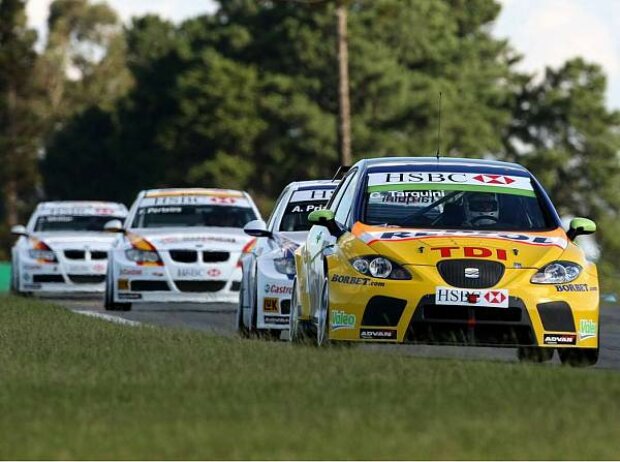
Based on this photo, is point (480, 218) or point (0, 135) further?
point (0, 135)

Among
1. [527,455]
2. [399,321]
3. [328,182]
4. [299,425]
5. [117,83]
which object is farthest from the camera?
[117,83]

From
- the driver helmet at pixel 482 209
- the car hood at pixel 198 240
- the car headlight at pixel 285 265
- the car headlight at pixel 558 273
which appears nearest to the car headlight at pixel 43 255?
the car hood at pixel 198 240

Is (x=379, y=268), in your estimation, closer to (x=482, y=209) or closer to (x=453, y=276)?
(x=453, y=276)

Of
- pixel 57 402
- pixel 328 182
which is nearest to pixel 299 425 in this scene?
pixel 57 402

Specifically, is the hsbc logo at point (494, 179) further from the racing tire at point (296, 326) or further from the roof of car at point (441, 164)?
the racing tire at point (296, 326)

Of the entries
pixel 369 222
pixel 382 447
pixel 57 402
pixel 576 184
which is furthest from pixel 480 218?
pixel 576 184

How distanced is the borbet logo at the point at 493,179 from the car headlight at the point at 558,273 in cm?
129

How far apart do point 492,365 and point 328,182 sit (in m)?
7.58

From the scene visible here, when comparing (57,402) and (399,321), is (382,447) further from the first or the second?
(399,321)

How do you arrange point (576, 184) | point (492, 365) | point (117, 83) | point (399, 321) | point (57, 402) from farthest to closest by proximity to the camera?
point (117, 83) < point (576, 184) < point (399, 321) < point (492, 365) < point (57, 402)

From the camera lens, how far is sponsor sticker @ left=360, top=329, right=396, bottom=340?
1320 centimetres

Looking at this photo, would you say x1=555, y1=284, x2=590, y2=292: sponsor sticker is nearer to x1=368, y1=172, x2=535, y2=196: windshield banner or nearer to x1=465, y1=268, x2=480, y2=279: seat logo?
x1=465, y1=268, x2=480, y2=279: seat logo

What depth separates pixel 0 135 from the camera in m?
89.7

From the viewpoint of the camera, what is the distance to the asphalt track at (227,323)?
610 inches
